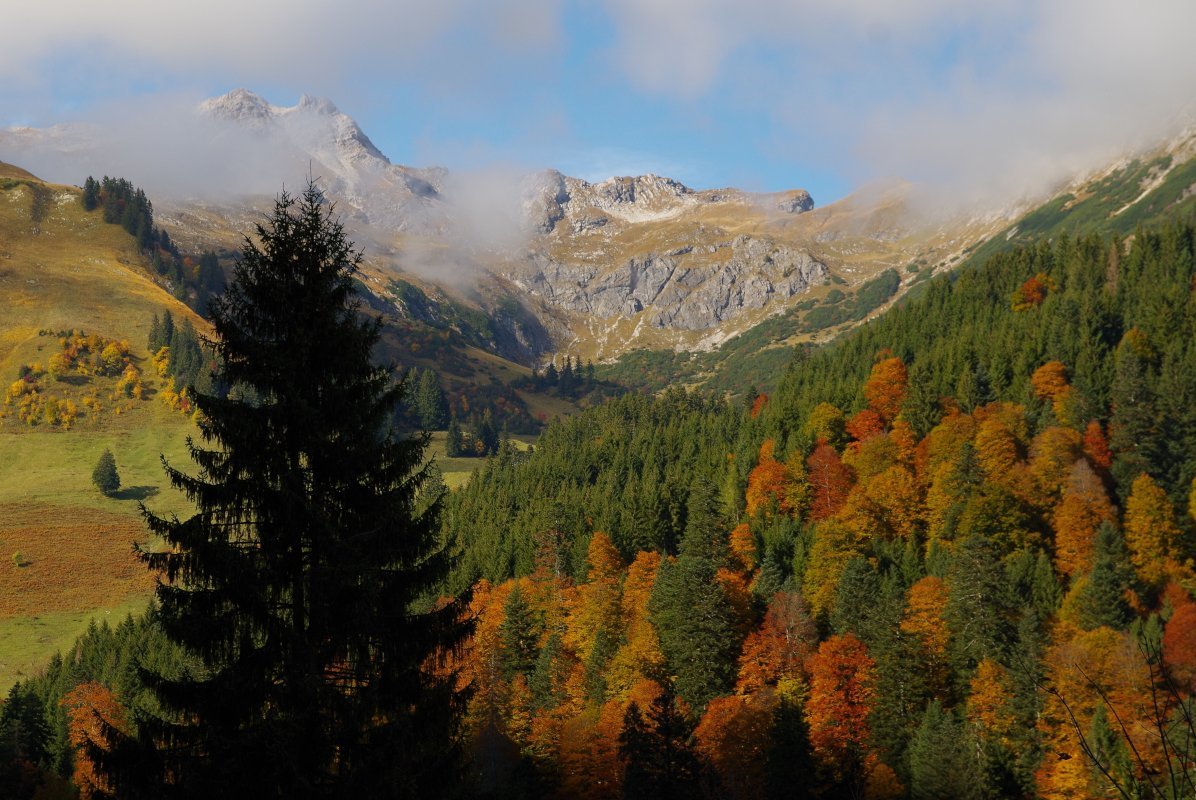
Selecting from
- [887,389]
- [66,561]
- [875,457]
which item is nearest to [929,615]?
[875,457]

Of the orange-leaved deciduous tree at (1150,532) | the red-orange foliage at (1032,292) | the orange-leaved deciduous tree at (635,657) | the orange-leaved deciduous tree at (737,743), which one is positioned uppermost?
the red-orange foliage at (1032,292)

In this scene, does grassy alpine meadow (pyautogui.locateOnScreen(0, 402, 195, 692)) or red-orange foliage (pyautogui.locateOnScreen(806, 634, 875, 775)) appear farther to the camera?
grassy alpine meadow (pyautogui.locateOnScreen(0, 402, 195, 692))

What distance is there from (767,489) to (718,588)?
34.5m

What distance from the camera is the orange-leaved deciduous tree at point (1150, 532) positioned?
259ft

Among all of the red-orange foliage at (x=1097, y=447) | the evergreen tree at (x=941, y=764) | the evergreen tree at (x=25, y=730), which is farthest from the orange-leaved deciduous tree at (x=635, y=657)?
the red-orange foliage at (x=1097, y=447)

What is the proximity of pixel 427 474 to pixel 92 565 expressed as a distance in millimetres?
142817

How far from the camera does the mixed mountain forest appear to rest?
18.9 m

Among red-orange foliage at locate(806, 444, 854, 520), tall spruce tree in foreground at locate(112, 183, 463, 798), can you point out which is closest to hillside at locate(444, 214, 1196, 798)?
red-orange foliage at locate(806, 444, 854, 520)

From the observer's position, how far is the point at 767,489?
10856 centimetres

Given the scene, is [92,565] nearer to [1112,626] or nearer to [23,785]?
[23,785]

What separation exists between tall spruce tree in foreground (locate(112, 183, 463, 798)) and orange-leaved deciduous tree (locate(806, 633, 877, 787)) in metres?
50.4

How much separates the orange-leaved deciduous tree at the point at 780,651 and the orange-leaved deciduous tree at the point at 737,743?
451 centimetres

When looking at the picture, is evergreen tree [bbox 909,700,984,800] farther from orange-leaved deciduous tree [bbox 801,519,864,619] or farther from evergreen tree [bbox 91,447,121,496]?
evergreen tree [bbox 91,447,121,496]

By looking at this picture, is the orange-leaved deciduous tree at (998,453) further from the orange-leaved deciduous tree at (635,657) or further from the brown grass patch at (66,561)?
the brown grass patch at (66,561)
